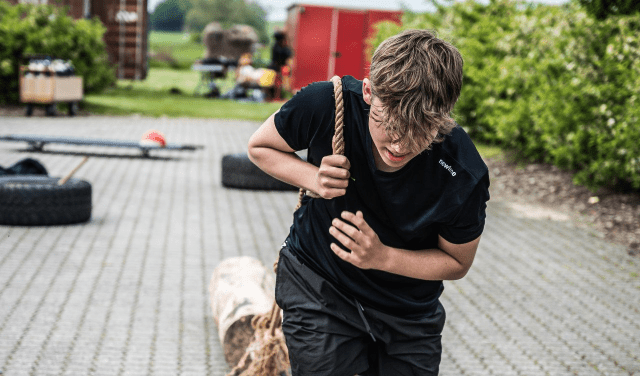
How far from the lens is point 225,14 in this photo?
86.4 m

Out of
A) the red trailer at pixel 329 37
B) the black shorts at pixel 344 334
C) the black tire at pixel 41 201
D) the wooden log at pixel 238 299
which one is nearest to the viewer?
the black shorts at pixel 344 334

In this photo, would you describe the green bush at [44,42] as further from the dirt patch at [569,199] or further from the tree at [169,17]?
the tree at [169,17]

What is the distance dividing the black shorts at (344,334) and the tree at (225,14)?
81.9 meters

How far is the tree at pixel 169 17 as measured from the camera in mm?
109688

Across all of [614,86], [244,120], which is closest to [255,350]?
[614,86]

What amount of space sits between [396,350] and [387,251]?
47cm

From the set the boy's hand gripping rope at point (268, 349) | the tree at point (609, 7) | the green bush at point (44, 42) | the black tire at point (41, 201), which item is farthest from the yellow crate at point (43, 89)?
the boy's hand gripping rope at point (268, 349)

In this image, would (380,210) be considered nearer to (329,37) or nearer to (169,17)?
(329,37)

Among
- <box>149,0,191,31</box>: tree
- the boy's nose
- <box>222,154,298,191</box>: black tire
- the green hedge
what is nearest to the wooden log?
the boy's nose

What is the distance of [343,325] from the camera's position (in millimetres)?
2455

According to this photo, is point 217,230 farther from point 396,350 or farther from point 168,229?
point 396,350

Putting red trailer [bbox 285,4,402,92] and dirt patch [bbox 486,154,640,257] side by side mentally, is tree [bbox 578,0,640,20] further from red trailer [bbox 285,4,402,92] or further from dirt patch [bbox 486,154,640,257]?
red trailer [bbox 285,4,402,92]

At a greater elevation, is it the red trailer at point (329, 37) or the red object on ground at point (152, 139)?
the red trailer at point (329, 37)

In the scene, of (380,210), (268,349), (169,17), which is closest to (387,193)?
(380,210)
